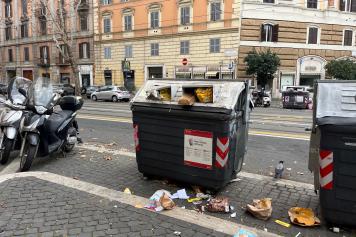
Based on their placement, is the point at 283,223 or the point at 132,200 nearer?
the point at 283,223

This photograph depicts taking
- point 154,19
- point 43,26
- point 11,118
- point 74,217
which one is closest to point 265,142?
point 74,217

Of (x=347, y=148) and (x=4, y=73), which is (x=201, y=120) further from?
(x=4, y=73)

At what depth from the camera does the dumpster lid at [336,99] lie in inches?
138

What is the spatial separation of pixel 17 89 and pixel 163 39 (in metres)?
27.0

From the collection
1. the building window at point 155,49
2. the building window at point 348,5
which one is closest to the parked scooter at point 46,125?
the building window at point 155,49

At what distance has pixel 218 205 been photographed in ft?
13.2

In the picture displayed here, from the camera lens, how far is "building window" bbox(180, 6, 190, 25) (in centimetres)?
3061

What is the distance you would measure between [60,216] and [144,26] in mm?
31456

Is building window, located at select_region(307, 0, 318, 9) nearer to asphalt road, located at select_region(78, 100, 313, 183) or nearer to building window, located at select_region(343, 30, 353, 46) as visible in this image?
building window, located at select_region(343, 30, 353, 46)

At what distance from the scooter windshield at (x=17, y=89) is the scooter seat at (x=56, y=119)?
58 centimetres

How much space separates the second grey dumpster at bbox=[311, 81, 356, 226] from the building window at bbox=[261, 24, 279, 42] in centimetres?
2618

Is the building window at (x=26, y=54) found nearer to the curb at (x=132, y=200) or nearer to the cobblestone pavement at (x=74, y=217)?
the curb at (x=132, y=200)

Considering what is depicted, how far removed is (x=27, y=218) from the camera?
3.81 m

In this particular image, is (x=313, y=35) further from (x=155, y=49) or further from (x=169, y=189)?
(x=169, y=189)
